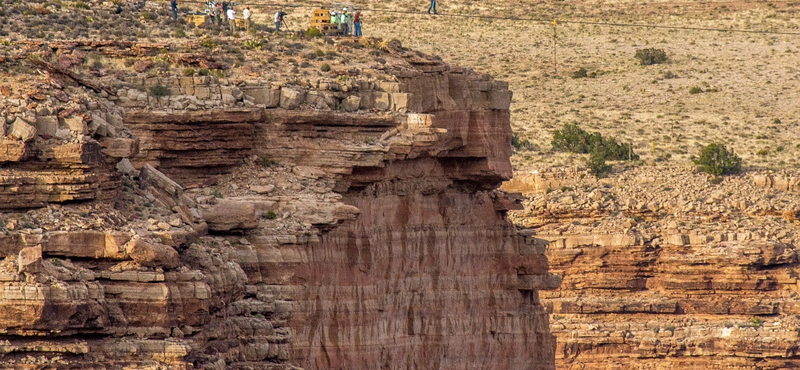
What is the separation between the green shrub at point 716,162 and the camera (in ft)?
417

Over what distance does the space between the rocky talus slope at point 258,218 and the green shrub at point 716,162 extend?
151ft

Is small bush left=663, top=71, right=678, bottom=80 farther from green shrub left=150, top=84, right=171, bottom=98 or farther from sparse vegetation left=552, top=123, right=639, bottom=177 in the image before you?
green shrub left=150, top=84, right=171, bottom=98

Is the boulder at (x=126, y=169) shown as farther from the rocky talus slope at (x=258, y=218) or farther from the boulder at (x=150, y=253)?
the boulder at (x=150, y=253)

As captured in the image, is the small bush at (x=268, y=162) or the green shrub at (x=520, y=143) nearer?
the small bush at (x=268, y=162)

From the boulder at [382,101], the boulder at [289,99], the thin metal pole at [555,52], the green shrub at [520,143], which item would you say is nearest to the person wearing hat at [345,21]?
the boulder at [382,101]

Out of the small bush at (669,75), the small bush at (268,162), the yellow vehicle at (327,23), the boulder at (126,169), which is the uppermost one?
the yellow vehicle at (327,23)

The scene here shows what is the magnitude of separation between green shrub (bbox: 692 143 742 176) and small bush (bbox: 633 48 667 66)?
29.7m

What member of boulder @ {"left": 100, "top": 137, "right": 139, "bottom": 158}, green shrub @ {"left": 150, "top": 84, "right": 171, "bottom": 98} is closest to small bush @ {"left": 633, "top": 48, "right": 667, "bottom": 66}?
green shrub @ {"left": 150, "top": 84, "right": 171, "bottom": 98}

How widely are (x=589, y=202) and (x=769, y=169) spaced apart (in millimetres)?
13810

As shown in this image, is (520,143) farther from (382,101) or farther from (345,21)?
(382,101)

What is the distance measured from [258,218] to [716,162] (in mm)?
70060

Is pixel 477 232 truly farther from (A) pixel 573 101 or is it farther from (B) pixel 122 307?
(A) pixel 573 101

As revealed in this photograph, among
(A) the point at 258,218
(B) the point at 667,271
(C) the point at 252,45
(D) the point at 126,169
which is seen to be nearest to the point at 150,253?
(D) the point at 126,169

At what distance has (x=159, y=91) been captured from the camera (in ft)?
212
